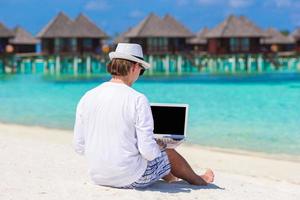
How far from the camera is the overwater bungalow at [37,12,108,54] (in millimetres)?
37250

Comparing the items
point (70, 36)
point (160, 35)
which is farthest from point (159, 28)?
point (70, 36)

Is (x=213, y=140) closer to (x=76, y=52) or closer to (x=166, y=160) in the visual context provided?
(x=166, y=160)

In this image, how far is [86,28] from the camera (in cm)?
3800

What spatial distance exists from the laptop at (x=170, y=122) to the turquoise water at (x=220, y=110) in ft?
18.5

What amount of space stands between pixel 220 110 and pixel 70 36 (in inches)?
886

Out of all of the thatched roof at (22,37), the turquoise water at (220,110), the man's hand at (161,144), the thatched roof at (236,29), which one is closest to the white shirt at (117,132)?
the man's hand at (161,144)

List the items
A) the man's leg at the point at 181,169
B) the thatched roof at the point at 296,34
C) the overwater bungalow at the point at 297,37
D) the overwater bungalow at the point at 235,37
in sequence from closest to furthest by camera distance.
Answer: the man's leg at the point at 181,169
the overwater bungalow at the point at 235,37
the thatched roof at the point at 296,34
the overwater bungalow at the point at 297,37

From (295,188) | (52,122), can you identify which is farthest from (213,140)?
(295,188)

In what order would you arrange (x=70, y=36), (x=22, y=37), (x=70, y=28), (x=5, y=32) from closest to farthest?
(x=70, y=36) < (x=70, y=28) < (x=5, y=32) < (x=22, y=37)

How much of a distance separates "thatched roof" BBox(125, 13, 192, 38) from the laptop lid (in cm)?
3311

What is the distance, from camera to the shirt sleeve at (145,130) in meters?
3.72

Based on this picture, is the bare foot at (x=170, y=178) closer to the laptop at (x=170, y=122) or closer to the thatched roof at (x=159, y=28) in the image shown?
the laptop at (x=170, y=122)

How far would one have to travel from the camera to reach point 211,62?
39.4 meters

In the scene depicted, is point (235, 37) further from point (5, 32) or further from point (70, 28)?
point (5, 32)
